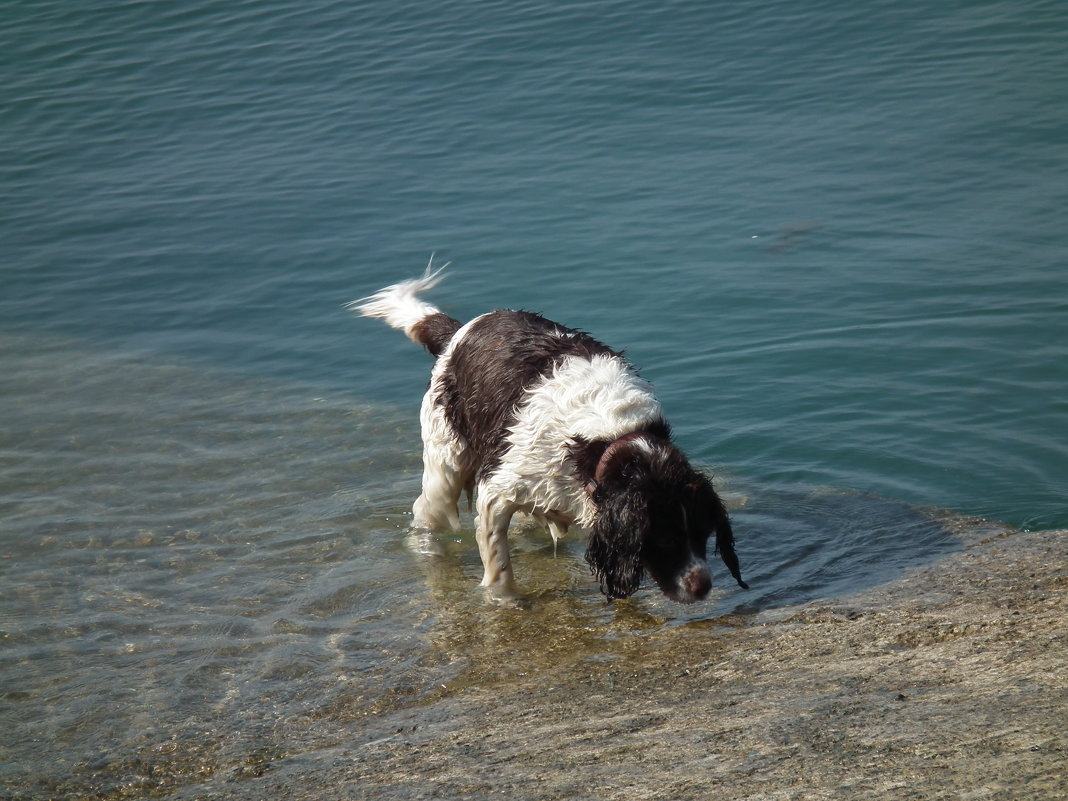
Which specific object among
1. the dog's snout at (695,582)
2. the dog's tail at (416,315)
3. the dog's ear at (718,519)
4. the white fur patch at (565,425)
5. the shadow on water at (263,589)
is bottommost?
the shadow on water at (263,589)

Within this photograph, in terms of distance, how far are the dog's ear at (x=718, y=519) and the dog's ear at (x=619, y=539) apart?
10.7 inches

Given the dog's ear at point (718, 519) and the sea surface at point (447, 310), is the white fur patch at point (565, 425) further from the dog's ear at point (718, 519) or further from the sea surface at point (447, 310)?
the sea surface at point (447, 310)

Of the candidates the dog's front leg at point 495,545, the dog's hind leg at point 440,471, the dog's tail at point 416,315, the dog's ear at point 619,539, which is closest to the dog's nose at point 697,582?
the dog's ear at point 619,539

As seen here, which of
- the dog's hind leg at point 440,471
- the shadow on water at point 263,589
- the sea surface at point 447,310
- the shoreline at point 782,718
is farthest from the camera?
the dog's hind leg at point 440,471

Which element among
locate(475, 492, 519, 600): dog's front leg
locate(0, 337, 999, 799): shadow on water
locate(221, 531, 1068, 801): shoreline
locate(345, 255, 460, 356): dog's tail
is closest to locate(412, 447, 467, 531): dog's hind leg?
locate(0, 337, 999, 799): shadow on water

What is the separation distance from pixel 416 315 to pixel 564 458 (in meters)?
1.93

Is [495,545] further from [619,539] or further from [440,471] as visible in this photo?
[619,539]

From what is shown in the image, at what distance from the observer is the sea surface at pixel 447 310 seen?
5.51m

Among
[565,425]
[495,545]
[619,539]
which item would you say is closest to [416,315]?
[495,545]

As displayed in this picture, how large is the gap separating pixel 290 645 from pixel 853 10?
1509 cm

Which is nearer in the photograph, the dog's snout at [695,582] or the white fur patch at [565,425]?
the dog's snout at [695,582]

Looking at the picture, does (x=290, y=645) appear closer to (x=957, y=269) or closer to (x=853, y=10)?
(x=957, y=269)

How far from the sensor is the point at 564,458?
531 cm

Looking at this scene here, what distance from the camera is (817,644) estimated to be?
471cm
